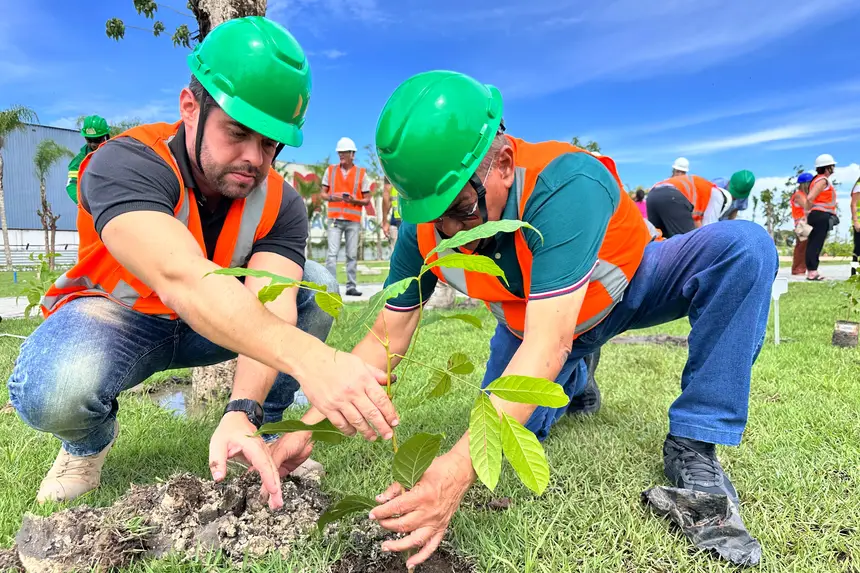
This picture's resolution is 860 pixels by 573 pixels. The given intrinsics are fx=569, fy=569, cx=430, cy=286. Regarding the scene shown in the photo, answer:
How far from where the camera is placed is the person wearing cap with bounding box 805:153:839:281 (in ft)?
33.0

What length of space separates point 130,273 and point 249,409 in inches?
25.5

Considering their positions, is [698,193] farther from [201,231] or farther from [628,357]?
[201,231]

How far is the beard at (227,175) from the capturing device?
191 centimetres

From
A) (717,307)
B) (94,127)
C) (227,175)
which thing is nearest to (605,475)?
(717,307)

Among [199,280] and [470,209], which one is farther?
[470,209]

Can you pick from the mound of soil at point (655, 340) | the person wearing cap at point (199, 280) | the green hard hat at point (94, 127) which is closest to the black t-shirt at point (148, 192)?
the person wearing cap at point (199, 280)

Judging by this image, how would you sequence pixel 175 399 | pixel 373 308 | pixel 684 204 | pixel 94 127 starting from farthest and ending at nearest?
pixel 684 204 → pixel 94 127 → pixel 175 399 → pixel 373 308

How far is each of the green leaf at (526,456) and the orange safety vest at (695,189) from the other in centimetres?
603

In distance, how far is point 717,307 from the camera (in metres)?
1.99

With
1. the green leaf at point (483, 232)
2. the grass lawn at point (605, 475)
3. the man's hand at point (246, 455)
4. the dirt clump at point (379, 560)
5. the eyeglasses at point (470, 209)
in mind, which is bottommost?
the grass lawn at point (605, 475)

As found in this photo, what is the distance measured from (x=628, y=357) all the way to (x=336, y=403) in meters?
3.52

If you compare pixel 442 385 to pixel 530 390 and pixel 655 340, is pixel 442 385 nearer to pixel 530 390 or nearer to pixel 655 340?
pixel 530 390

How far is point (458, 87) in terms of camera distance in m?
1.63

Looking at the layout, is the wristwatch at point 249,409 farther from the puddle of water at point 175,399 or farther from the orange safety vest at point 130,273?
the puddle of water at point 175,399
